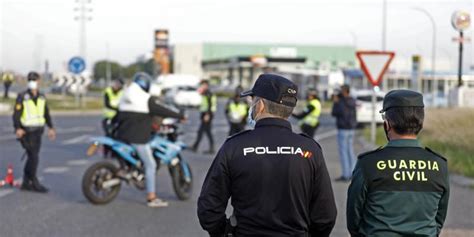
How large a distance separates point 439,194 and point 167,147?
706cm

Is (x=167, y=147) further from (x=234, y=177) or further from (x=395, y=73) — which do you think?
(x=395, y=73)

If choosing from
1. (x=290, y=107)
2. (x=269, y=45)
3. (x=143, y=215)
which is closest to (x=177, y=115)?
(x=143, y=215)

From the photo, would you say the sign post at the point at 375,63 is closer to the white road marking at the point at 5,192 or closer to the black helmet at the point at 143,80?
the black helmet at the point at 143,80

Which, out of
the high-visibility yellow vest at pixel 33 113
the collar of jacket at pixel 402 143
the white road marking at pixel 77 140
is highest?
the collar of jacket at pixel 402 143

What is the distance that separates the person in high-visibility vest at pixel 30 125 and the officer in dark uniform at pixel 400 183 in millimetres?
8523

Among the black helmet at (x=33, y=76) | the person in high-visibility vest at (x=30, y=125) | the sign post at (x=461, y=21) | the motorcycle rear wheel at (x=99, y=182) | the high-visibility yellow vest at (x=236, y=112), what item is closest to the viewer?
the motorcycle rear wheel at (x=99, y=182)

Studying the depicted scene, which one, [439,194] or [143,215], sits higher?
[439,194]

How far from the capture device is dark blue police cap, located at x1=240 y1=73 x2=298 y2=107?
411 centimetres

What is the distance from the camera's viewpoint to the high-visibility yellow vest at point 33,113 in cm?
1175

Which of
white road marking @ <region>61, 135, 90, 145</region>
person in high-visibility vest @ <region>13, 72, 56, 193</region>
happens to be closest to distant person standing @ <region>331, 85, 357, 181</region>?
person in high-visibility vest @ <region>13, 72, 56, 193</region>

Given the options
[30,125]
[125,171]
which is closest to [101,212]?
[125,171]

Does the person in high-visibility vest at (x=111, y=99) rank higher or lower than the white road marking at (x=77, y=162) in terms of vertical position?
higher

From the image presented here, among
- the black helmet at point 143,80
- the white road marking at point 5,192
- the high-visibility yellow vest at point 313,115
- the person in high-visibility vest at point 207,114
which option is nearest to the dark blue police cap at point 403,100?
the black helmet at point 143,80

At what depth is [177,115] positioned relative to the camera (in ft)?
34.4
